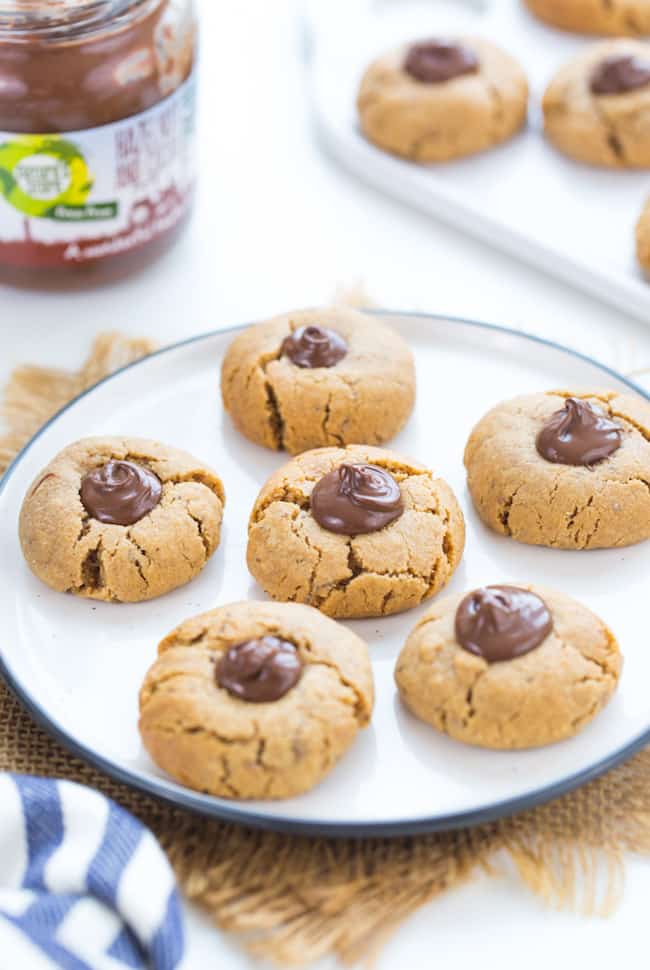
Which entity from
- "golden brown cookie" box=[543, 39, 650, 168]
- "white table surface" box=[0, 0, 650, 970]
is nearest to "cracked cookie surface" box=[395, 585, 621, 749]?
"white table surface" box=[0, 0, 650, 970]

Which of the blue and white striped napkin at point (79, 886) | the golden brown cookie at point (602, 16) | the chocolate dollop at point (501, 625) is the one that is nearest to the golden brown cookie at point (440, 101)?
the golden brown cookie at point (602, 16)

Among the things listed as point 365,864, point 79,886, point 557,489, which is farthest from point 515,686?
point 79,886

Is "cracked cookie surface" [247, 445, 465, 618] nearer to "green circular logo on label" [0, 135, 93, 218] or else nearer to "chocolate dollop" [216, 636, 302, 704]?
"chocolate dollop" [216, 636, 302, 704]

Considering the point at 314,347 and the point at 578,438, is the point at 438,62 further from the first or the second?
the point at 578,438

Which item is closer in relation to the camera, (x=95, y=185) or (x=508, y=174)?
(x=95, y=185)

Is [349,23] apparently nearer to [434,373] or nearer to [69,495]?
[434,373]

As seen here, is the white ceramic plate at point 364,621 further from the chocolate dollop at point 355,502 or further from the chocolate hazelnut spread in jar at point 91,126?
the chocolate hazelnut spread in jar at point 91,126
